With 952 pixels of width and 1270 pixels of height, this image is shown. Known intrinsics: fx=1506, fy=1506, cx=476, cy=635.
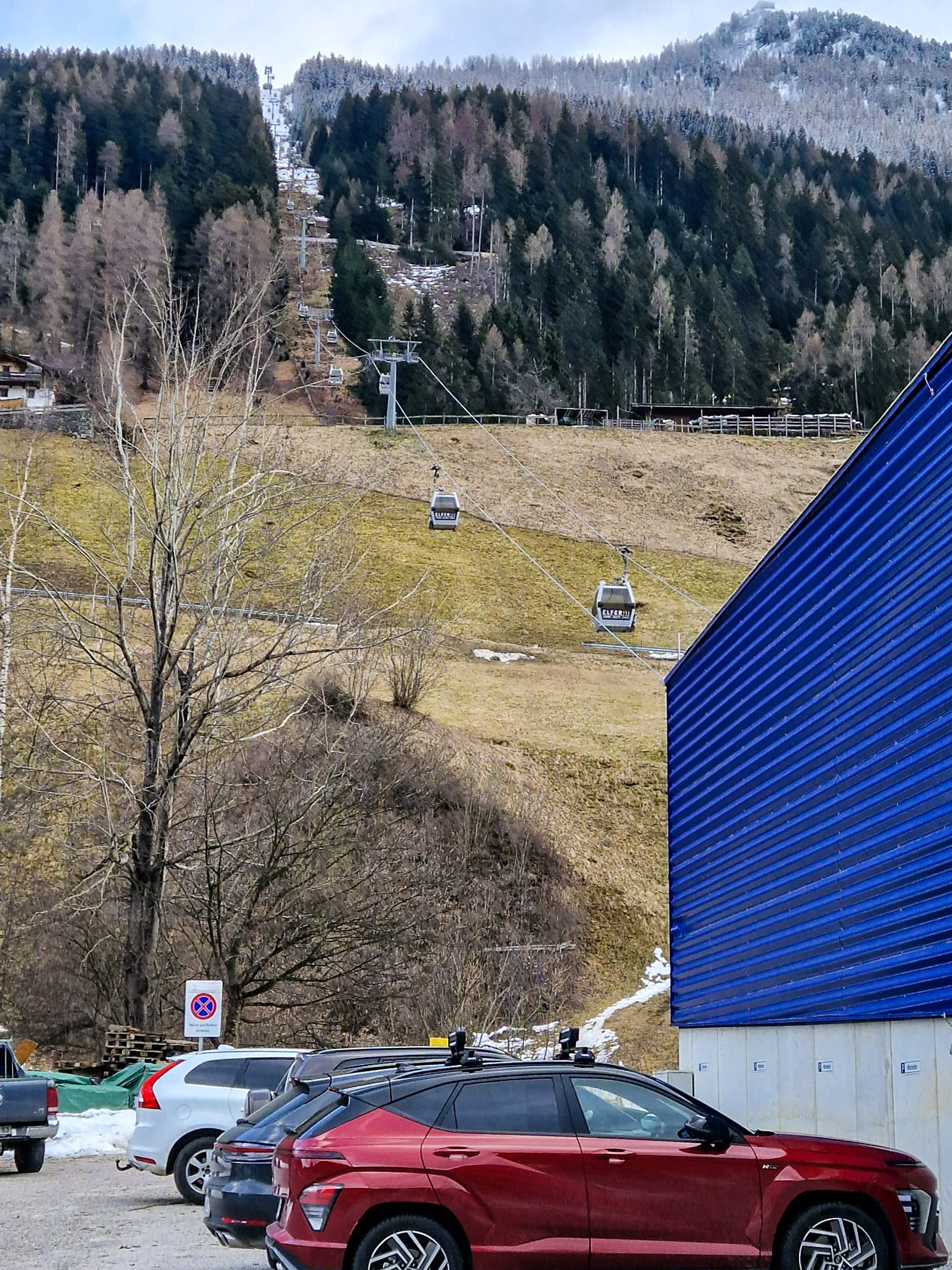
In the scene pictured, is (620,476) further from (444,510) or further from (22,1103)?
(22,1103)

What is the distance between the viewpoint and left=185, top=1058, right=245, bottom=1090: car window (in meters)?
14.1

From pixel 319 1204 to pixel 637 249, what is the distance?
136m

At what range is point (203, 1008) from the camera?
19219 mm

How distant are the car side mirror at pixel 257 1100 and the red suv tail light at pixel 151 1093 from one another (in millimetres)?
1946

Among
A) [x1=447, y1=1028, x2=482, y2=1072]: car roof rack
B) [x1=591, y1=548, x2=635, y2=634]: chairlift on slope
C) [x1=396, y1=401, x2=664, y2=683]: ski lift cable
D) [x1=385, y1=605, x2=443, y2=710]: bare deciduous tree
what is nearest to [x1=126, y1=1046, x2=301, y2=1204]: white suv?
[x1=447, y1=1028, x2=482, y2=1072]: car roof rack

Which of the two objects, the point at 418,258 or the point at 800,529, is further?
the point at 418,258

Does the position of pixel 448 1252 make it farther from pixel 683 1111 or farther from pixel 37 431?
pixel 37 431

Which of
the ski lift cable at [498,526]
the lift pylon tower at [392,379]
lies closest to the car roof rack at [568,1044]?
the ski lift cable at [498,526]

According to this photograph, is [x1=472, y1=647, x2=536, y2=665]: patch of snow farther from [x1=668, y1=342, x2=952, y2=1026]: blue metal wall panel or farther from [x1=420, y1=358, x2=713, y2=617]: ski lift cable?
[x1=668, y1=342, x2=952, y2=1026]: blue metal wall panel

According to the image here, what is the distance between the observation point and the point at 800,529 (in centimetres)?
1377

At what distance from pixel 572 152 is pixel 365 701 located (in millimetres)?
126093

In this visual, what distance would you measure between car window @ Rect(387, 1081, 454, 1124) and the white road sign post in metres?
11.2

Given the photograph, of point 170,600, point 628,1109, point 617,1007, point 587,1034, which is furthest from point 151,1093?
point 617,1007

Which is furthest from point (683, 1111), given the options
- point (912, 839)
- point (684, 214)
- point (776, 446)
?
point (684, 214)
